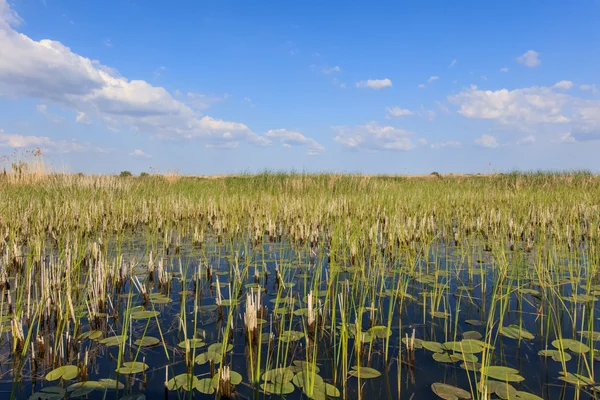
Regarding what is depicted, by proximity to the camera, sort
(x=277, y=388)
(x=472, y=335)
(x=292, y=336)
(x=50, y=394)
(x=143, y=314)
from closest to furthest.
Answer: (x=50, y=394) → (x=277, y=388) → (x=292, y=336) → (x=472, y=335) → (x=143, y=314)

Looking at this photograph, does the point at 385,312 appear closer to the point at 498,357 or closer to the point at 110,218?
the point at 498,357

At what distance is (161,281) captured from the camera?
3.86 meters

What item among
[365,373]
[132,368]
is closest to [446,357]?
[365,373]

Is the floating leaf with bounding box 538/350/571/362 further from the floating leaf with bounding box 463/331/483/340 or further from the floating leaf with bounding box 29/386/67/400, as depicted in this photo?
the floating leaf with bounding box 29/386/67/400

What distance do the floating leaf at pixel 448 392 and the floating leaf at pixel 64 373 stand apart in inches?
84.3

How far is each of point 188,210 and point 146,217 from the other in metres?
1.02

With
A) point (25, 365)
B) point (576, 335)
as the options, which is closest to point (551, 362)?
point (576, 335)

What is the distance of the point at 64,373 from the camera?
2.22 m

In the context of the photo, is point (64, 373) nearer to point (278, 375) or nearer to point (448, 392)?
point (278, 375)

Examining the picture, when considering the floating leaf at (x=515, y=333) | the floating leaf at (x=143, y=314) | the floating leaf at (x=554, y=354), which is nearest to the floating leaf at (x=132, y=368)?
the floating leaf at (x=143, y=314)

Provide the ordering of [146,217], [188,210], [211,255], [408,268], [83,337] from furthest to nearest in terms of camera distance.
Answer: [188,210]
[146,217]
[211,255]
[408,268]
[83,337]

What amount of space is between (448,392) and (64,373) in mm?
2277

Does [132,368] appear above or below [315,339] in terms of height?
below

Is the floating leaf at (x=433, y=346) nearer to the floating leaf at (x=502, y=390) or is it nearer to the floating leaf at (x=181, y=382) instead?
the floating leaf at (x=502, y=390)
